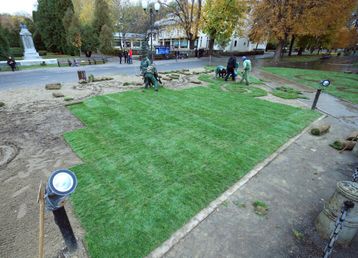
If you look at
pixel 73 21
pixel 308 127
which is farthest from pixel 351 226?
pixel 73 21

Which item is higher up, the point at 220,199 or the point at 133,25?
the point at 133,25

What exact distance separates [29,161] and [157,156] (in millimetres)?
3017

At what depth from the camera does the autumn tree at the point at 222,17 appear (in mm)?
30109

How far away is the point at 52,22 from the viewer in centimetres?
3491

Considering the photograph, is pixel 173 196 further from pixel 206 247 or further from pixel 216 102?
pixel 216 102

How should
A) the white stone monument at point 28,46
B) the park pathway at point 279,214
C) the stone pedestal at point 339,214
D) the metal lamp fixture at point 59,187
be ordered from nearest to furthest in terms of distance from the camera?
the metal lamp fixture at point 59,187
the stone pedestal at point 339,214
the park pathway at point 279,214
the white stone monument at point 28,46

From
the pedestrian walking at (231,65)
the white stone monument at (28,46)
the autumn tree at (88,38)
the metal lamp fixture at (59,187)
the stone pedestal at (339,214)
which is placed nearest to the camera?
the metal lamp fixture at (59,187)

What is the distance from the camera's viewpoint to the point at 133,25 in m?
45.3

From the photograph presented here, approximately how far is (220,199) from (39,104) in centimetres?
913

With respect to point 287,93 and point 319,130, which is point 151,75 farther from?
point 319,130

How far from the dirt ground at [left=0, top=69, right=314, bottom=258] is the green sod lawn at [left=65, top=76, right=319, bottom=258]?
378 millimetres

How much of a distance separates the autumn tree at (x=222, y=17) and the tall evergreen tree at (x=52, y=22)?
73.0 feet

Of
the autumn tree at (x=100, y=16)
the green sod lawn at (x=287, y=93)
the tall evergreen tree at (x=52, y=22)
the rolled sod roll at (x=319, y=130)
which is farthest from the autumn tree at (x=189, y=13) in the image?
the rolled sod roll at (x=319, y=130)

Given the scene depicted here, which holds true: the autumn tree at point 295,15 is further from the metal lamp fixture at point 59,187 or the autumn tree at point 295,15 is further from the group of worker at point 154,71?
the metal lamp fixture at point 59,187
